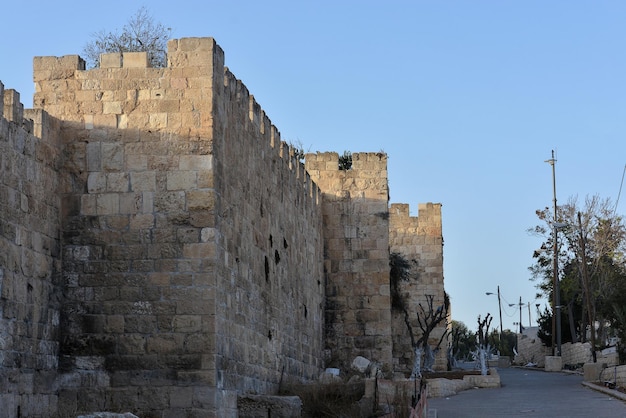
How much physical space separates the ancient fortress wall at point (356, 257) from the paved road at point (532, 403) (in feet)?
7.42

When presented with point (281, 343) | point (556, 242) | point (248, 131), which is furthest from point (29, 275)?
point (556, 242)

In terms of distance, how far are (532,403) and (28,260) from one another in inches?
415

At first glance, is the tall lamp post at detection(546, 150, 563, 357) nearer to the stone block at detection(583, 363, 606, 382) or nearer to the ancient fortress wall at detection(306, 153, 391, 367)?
the stone block at detection(583, 363, 606, 382)

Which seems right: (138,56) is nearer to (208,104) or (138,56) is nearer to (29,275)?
(208,104)

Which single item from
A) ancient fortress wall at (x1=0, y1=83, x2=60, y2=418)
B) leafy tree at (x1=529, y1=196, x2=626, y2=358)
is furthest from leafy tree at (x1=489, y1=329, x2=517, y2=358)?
ancient fortress wall at (x1=0, y1=83, x2=60, y2=418)

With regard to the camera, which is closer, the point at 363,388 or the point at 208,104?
the point at 208,104

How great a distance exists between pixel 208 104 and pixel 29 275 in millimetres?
3025

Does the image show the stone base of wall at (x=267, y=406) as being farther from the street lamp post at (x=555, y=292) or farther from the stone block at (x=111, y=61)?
the street lamp post at (x=555, y=292)

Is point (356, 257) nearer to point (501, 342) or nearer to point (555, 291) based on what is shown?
point (555, 291)

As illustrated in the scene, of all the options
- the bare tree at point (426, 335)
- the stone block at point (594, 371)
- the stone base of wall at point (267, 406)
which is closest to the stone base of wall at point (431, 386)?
the bare tree at point (426, 335)

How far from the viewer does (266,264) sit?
1625cm

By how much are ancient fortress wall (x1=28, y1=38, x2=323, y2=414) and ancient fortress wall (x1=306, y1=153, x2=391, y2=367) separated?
854 centimetres

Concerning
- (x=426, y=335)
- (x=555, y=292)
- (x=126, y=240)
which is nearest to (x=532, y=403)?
(x=426, y=335)

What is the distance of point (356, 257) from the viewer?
2255 cm
